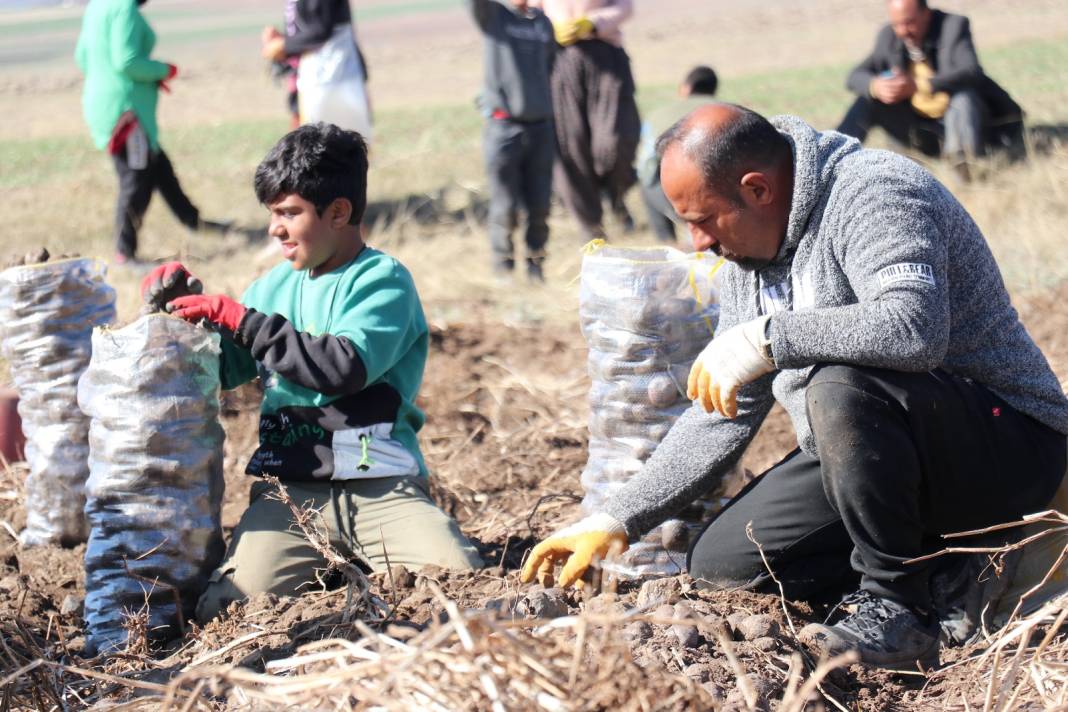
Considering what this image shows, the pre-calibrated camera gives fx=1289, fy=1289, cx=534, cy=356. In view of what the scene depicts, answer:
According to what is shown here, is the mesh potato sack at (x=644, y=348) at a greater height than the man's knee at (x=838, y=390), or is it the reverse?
the man's knee at (x=838, y=390)

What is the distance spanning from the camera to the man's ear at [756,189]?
9.10 ft

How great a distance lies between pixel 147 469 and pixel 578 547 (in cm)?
111

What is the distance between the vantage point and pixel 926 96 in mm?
8047

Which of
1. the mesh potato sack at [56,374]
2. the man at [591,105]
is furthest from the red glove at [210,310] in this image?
the man at [591,105]

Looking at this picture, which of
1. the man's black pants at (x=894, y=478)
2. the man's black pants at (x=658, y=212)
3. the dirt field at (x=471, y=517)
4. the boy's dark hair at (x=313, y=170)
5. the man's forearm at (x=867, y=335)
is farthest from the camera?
the man's black pants at (x=658, y=212)

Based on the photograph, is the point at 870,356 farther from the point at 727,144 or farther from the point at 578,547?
the point at 578,547

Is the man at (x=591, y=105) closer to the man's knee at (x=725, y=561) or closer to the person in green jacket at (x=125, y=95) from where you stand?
the person in green jacket at (x=125, y=95)

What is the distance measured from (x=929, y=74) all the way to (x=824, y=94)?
6122 millimetres

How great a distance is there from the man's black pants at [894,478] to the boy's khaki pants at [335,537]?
0.76 m

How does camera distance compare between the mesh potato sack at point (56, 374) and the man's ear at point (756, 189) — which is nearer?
the man's ear at point (756, 189)

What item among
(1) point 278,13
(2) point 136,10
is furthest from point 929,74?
(1) point 278,13

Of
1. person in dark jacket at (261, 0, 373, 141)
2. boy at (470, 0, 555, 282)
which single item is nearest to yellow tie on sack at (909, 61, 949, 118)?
boy at (470, 0, 555, 282)

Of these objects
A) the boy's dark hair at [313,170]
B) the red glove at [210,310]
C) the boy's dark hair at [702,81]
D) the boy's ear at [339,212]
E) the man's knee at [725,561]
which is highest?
the boy's dark hair at [313,170]

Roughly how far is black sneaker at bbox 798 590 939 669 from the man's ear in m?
0.90
